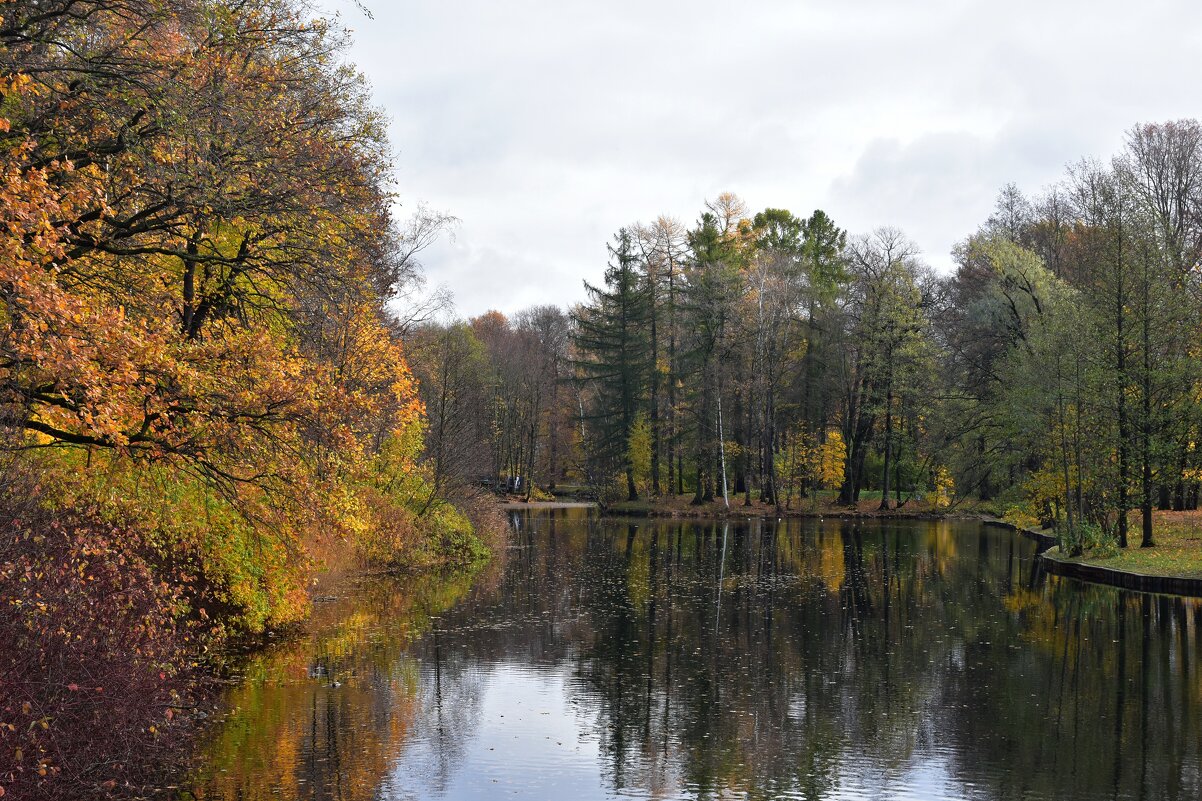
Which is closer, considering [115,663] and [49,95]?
[115,663]

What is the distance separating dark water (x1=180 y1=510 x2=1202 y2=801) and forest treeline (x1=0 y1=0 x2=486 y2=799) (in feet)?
6.27

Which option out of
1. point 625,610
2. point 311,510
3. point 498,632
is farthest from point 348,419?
point 625,610

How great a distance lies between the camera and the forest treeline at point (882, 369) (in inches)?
1212

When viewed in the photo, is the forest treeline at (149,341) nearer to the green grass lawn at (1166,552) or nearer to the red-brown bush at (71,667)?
the red-brown bush at (71,667)

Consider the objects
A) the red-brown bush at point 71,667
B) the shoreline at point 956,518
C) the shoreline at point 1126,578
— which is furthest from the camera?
the shoreline at point 956,518

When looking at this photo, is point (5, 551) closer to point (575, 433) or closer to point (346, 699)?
point (346, 699)

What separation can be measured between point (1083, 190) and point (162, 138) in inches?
1651

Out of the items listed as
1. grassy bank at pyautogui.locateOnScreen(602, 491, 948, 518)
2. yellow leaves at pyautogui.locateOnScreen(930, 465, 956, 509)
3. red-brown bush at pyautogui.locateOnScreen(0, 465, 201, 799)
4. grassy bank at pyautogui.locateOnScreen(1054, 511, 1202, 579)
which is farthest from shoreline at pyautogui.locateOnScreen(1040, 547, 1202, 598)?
yellow leaves at pyautogui.locateOnScreen(930, 465, 956, 509)

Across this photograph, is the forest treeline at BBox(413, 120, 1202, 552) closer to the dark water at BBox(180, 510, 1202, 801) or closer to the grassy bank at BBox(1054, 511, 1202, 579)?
the grassy bank at BBox(1054, 511, 1202, 579)

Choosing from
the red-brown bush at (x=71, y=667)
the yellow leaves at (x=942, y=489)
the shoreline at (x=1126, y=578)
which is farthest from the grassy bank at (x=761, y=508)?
the red-brown bush at (x=71, y=667)

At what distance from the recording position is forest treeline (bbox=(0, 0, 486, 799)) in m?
8.85

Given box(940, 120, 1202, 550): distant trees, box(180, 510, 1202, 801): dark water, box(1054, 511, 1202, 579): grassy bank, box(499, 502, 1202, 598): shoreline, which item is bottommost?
box(180, 510, 1202, 801): dark water

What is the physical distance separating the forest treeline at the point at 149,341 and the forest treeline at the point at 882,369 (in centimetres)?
1825

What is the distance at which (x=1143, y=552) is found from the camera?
29.8 m
